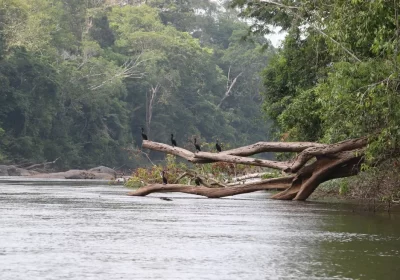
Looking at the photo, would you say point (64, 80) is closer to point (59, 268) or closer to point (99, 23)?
point (99, 23)

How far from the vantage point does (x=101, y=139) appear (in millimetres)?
78938

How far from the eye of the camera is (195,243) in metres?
15.1

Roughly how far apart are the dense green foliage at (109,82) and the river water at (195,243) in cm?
4567

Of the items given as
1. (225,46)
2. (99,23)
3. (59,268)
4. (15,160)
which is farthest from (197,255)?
(225,46)

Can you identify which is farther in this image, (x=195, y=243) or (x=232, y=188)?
(x=232, y=188)

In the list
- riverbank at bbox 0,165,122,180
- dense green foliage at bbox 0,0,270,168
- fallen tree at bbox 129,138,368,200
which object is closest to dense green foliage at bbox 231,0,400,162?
fallen tree at bbox 129,138,368,200

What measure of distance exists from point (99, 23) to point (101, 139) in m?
16.5

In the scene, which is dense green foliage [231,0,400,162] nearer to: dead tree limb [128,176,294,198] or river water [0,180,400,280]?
river water [0,180,400,280]

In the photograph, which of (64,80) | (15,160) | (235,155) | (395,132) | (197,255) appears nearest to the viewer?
(197,255)

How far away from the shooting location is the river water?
11875mm

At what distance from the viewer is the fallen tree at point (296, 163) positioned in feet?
80.6

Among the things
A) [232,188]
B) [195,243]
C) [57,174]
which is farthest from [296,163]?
[57,174]

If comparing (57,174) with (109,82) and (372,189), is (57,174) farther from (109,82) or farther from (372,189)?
(372,189)

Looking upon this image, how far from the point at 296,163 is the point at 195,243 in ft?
34.5
